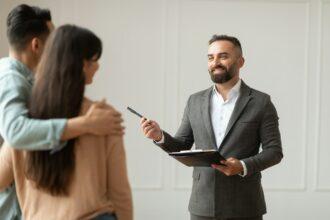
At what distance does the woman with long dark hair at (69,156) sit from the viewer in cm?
122

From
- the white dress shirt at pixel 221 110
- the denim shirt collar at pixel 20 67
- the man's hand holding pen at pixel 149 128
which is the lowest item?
the man's hand holding pen at pixel 149 128

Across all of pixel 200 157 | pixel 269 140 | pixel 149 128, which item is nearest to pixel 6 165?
pixel 200 157

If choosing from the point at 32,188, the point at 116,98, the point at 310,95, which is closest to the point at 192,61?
the point at 116,98

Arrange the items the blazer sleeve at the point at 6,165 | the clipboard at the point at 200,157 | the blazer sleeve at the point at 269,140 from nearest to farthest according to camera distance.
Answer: the blazer sleeve at the point at 6,165
the clipboard at the point at 200,157
the blazer sleeve at the point at 269,140

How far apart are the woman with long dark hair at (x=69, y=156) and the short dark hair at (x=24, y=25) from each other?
24 cm

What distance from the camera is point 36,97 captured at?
124cm

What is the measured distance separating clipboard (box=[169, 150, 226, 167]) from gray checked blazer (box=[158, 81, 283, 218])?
182mm

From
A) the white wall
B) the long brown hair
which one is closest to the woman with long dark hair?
the long brown hair

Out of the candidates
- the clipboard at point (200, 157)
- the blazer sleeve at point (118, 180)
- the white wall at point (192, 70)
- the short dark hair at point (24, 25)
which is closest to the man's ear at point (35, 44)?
the short dark hair at point (24, 25)

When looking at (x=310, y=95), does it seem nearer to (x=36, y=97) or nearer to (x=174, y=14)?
(x=174, y=14)

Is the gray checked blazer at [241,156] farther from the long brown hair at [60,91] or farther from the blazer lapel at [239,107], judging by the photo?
the long brown hair at [60,91]

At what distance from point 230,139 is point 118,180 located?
3.56 ft

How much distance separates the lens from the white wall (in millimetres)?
3594

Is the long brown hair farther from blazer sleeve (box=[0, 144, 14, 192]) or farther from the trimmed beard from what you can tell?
the trimmed beard
